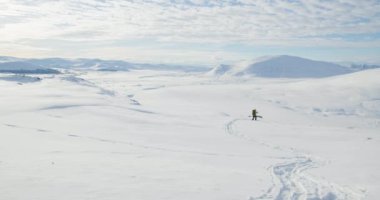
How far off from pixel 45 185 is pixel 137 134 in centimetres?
1463

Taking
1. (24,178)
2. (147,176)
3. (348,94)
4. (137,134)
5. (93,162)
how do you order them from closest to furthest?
(24,178), (147,176), (93,162), (137,134), (348,94)

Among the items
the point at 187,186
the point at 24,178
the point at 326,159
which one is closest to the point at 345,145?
the point at 326,159

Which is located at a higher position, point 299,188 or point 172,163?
point 299,188

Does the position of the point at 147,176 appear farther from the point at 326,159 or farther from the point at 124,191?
the point at 326,159

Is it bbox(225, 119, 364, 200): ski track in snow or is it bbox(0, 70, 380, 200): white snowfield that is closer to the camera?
bbox(0, 70, 380, 200): white snowfield

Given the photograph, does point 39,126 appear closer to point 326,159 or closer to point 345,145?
point 326,159

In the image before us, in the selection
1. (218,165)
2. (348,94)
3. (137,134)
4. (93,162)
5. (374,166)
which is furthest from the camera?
(348,94)

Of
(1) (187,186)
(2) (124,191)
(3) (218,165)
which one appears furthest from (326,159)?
(2) (124,191)

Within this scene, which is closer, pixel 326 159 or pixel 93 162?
pixel 93 162

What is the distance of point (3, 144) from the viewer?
18.0 m

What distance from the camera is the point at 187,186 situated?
11844 millimetres

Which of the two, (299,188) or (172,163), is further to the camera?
(172,163)

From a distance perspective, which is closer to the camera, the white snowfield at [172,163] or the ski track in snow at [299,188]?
the white snowfield at [172,163]

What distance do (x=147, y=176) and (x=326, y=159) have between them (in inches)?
422
